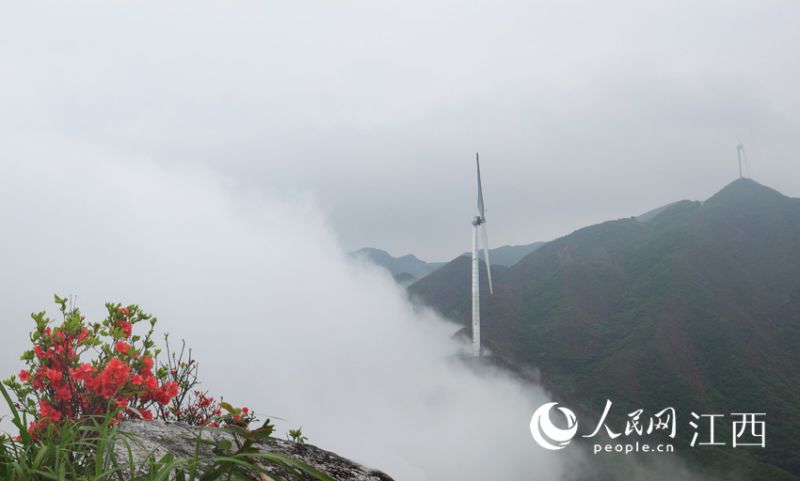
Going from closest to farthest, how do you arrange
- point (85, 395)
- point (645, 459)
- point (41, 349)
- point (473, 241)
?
point (85, 395)
point (41, 349)
point (473, 241)
point (645, 459)

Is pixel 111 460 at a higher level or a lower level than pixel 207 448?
lower

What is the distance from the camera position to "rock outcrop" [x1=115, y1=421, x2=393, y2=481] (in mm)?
4070

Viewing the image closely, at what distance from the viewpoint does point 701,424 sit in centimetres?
18712

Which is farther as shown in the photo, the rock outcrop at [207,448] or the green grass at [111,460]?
the rock outcrop at [207,448]

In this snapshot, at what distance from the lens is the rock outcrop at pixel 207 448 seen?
407 centimetres

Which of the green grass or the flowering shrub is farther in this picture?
the flowering shrub

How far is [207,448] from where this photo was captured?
4324mm

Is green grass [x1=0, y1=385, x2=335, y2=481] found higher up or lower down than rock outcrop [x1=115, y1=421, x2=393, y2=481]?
lower down

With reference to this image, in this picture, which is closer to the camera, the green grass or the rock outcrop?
the green grass

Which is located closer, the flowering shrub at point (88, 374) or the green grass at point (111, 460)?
the green grass at point (111, 460)

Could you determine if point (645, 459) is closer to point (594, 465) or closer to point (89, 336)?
point (594, 465)

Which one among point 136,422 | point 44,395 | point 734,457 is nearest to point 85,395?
point 44,395

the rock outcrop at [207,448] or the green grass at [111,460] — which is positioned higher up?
the rock outcrop at [207,448]

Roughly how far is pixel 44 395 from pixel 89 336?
83 centimetres
